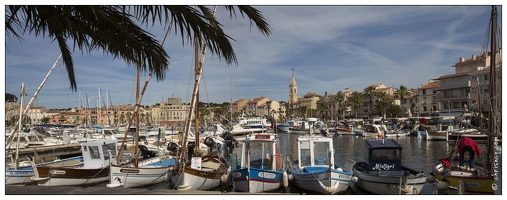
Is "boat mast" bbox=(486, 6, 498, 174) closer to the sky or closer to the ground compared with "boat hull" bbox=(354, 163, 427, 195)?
closer to the sky

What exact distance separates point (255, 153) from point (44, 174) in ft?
25.9

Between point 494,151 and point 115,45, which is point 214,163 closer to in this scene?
point 494,151

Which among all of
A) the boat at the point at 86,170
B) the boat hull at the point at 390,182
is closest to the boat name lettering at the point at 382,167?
the boat hull at the point at 390,182

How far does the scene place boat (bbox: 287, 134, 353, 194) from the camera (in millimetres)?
12008

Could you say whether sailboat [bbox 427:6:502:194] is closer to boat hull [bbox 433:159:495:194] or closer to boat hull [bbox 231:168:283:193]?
boat hull [bbox 433:159:495:194]

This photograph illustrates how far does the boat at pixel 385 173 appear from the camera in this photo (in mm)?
12095

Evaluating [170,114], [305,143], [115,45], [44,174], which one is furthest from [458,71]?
[170,114]

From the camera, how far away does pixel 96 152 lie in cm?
1554

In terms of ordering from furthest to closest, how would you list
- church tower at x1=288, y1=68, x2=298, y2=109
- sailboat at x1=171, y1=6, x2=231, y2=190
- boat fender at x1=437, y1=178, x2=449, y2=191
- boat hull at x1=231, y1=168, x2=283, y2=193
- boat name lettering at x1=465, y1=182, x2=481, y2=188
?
church tower at x1=288, y1=68, x2=298, y2=109 < sailboat at x1=171, y1=6, x2=231, y2=190 < boat fender at x1=437, y1=178, x2=449, y2=191 < boat hull at x1=231, y1=168, x2=283, y2=193 < boat name lettering at x1=465, y1=182, x2=481, y2=188

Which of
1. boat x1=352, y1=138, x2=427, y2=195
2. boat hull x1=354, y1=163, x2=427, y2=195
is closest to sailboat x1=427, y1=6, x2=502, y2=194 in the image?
boat x1=352, y1=138, x2=427, y2=195

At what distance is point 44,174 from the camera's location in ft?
47.2

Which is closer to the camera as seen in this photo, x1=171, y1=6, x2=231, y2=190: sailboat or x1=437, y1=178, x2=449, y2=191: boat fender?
x1=437, y1=178, x2=449, y2=191: boat fender

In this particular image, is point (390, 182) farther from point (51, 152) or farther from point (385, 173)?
point (51, 152)

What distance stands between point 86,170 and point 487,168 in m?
13.7
